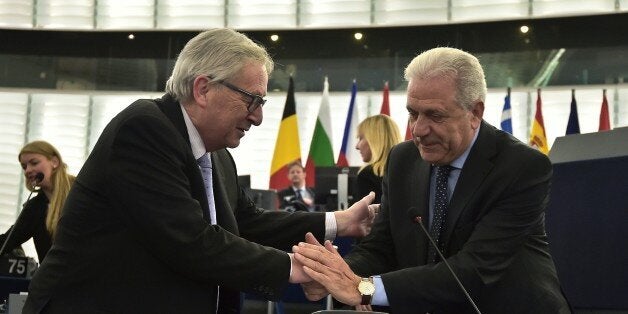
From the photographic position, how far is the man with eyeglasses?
260 centimetres

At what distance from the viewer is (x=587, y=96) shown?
13094 mm

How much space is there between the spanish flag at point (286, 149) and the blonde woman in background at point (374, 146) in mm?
5809

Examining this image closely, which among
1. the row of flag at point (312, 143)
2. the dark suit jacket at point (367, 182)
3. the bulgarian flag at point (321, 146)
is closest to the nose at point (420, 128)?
the dark suit jacket at point (367, 182)

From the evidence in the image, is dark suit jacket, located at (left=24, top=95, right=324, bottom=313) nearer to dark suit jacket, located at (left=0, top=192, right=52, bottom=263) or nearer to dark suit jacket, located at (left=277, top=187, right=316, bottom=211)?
dark suit jacket, located at (left=0, top=192, right=52, bottom=263)

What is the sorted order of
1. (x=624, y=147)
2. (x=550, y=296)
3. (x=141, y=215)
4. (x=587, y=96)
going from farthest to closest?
(x=587, y=96)
(x=624, y=147)
(x=550, y=296)
(x=141, y=215)

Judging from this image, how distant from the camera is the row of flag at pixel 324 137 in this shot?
473 inches

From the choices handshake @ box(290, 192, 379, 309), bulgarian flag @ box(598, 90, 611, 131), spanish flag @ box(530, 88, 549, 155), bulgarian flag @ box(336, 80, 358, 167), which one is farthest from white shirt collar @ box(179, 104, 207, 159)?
bulgarian flag @ box(598, 90, 611, 131)

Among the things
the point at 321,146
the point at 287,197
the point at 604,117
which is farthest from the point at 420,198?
the point at 604,117

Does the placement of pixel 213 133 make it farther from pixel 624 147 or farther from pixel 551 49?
pixel 551 49

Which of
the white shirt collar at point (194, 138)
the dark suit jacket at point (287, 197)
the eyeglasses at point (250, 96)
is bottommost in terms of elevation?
the dark suit jacket at point (287, 197)

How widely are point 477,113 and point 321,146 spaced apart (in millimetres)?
9491

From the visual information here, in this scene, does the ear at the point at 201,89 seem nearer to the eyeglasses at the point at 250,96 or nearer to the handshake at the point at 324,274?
the eyeglasses at the point at 250,96

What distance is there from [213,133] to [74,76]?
1249 centimetres

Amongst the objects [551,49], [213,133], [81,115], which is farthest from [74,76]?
[213,133]
